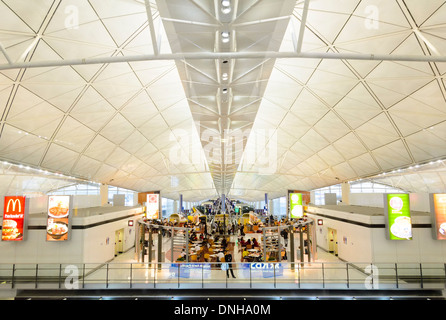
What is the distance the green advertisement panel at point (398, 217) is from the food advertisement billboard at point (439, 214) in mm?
1085

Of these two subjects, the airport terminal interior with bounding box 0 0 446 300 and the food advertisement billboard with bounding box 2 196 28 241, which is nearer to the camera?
the airport terminal interior with bounding box 0 0 446 300

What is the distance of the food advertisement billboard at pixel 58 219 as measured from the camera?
13.2 m

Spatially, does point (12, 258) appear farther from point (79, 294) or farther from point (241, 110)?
point (241, 110)

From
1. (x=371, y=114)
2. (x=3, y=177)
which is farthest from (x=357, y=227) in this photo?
(x=3, y=177)

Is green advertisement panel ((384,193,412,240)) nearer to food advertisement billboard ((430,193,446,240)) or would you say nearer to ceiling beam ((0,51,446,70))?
food advertisement billboard ((430,193,446,240))

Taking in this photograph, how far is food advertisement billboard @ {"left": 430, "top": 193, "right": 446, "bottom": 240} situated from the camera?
1277 cm

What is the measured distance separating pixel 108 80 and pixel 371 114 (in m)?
16.9

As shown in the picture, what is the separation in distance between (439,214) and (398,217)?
174cm

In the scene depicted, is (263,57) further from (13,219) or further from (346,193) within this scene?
(346,193)

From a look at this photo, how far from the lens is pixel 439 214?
504 inches

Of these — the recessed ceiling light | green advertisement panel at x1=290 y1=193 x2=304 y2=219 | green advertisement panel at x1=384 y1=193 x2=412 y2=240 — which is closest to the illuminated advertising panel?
green advertisement panel at x1=290 y1=193 x2=304 y2=219

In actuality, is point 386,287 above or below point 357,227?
below

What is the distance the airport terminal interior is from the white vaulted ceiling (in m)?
0.08
